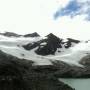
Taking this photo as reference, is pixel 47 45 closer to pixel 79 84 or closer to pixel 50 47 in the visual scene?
pixel 50 47

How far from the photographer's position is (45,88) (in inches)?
1070

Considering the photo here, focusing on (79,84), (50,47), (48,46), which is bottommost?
(79,84)

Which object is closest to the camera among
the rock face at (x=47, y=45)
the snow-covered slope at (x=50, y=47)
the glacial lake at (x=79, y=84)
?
the glacial lake at (x=79, y=84)

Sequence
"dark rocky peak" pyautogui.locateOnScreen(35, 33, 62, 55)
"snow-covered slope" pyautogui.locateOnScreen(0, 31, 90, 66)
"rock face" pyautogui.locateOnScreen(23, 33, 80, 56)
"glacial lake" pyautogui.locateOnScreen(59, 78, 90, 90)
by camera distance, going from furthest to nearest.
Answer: "rock face" pyautogui.locateOnScreen(23, 33, 80, 56), "dark rocky peak" pyautogui.locateOnScreen(35, 33, 62, 55), "snow-covered slope" pyautogui.locateOnScreen(0, 31, 90, 66), "glacial lake" pyautogui.locateOnScreen(59, 78, 90, 90)

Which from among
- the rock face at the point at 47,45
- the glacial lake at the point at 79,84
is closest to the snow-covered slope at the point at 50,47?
the rock face at the point at 47,45

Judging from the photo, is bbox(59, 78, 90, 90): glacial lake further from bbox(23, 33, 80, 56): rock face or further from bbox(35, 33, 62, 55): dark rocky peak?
bbox(35, 33, 62, 55): dark rocky peak

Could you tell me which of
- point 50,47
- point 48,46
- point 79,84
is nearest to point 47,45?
point 48,46

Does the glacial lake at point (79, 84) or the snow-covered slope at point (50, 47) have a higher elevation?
the snow-covered slope at point (50, 47)

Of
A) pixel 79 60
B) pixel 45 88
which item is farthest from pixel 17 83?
pixel 79 60

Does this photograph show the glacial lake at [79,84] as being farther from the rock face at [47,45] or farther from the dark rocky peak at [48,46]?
the dark rocky peak at [48,46]

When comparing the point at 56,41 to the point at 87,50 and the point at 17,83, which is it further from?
the point at 17,83

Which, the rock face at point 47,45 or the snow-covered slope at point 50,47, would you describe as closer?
the snow-covered slope at point 50,47

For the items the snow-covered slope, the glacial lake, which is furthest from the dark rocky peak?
the glacial lake

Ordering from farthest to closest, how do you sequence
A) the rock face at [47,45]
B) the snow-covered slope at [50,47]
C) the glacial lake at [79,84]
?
the rock face at [47,45], the snow-covered slope at [50,47], the glacial lake at [79,84]
